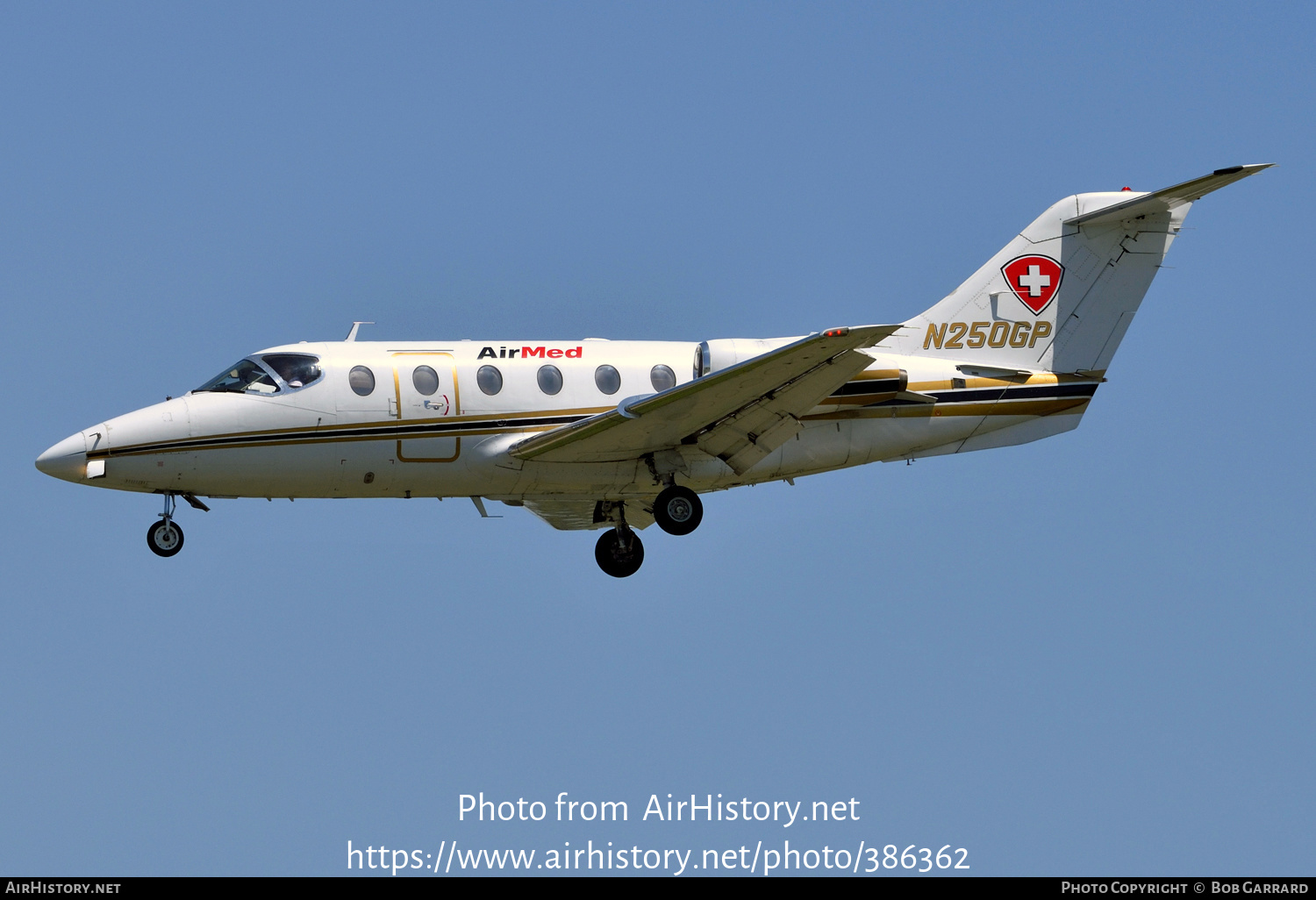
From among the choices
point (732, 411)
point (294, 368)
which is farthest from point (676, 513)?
point (294, 368)

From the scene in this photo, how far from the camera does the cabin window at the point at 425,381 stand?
2212 cm

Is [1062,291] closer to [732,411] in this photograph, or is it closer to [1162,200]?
[1162,200]

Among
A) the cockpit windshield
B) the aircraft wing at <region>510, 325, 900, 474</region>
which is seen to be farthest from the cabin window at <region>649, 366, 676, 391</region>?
the cockpit windshield

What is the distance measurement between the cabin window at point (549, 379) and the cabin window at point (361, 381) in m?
2.39

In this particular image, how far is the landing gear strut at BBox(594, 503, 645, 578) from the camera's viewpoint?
24.5 m

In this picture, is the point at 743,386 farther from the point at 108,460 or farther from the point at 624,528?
the point at 108,460

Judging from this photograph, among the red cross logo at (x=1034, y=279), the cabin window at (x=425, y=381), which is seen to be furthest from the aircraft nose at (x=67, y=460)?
the red cross logo at (x=1034, y=279)

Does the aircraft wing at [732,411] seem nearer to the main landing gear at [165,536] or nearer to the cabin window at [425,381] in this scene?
the cabin window at [425,381]

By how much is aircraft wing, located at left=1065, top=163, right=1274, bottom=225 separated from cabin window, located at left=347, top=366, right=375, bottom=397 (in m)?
11.3

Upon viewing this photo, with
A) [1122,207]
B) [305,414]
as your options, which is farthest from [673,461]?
[1122,207]

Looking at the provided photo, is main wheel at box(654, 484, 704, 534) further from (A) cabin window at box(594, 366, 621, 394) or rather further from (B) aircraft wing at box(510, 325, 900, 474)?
(A) cabin window at box(594, 366, 621, 394)

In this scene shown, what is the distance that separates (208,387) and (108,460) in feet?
5.65

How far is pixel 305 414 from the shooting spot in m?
21.9

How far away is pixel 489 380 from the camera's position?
2236 centimetres
